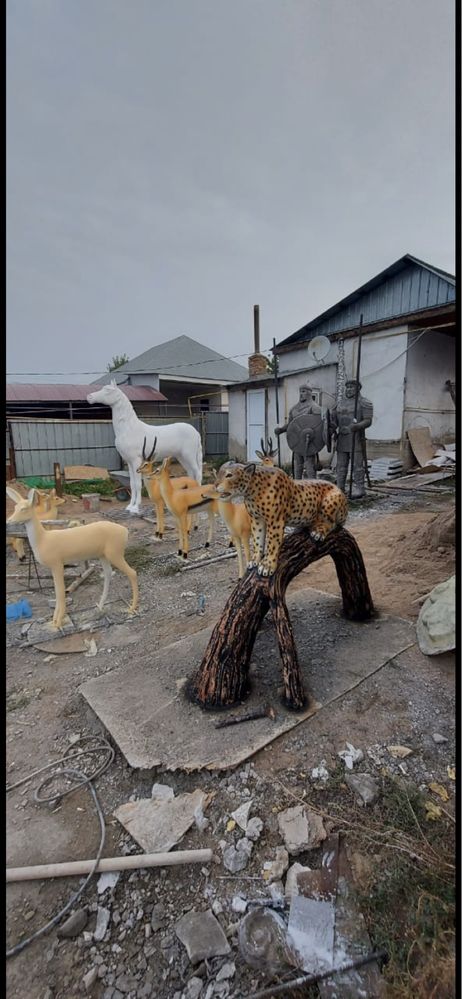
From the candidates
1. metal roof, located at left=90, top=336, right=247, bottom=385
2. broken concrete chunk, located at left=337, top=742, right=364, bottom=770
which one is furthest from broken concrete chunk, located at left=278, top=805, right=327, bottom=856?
metal roof, located at left=90, top=336, right=247, bottom=385

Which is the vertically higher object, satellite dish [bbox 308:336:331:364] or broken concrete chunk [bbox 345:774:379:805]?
satellite dish [bbox 308:336:331:364]

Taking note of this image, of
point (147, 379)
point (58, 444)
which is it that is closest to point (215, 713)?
point (58, 444)

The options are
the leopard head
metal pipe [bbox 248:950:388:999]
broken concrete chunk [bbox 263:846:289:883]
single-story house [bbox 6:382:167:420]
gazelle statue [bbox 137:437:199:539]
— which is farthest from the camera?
single-story house [bbox 6:382:167:420]

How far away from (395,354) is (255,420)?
4.57 metres

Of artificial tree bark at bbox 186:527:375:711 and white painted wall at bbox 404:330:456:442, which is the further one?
white painted wall at bbox 404:330:456:442

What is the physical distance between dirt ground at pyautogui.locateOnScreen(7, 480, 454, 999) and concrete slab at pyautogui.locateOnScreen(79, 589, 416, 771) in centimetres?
7

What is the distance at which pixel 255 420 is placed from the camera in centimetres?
1345

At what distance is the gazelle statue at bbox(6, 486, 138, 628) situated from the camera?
3223 mm

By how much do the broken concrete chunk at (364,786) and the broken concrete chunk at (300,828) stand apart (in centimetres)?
22

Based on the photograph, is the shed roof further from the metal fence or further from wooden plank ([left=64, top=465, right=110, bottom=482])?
wooden plank ([left=64, top=465, right=110, bottom=482])

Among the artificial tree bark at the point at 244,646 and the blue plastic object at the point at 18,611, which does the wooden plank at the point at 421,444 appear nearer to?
the artificial tree bark at the point at 244,646

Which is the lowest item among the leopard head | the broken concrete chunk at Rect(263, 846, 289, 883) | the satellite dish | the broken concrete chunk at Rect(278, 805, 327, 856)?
the broken concrete chunk at Rect(263, 846, 289, 883)
